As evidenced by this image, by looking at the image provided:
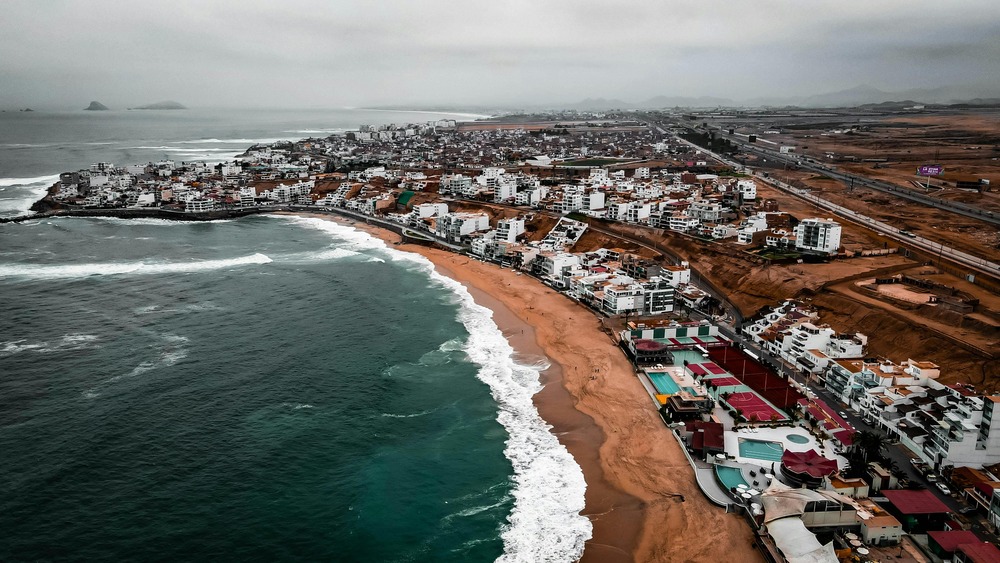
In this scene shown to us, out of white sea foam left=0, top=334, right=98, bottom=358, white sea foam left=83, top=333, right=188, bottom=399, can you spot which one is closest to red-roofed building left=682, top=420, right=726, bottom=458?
white sea foam left=83, top=333, right=188, bottom=399

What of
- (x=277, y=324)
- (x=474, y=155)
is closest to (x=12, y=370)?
(x=277, y=324)

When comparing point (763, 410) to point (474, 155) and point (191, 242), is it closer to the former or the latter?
point (191, 242)

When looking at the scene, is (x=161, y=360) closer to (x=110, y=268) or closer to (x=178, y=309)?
(x=178, y=309)

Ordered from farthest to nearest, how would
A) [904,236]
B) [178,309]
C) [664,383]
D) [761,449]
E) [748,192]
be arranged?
[748,192], [904,236], [178,309], [664,383], [761,449]

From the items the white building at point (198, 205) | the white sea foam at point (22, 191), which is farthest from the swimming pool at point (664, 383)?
the white sea foam at point (22, 191)

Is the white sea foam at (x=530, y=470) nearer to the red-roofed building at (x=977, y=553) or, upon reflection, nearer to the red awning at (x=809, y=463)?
the red awning at (x=809, y=463)

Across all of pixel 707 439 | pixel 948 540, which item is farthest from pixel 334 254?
pixel 948 540
